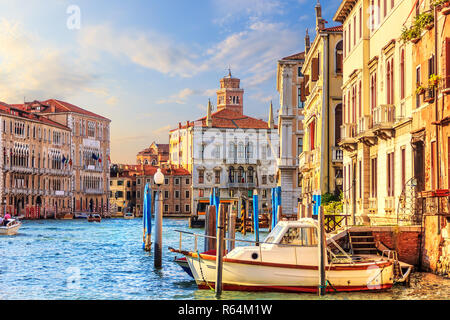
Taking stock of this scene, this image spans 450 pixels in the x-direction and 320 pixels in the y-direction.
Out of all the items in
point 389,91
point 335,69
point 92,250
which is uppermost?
point 335,69

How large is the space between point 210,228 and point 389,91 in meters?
6.05

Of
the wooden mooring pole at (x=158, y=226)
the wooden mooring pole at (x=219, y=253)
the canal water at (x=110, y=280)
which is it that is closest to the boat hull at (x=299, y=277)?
the canal water at (x=110, y=280)

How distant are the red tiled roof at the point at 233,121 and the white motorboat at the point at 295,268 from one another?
242 ft

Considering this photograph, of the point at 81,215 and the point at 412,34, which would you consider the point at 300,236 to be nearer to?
the point at 412,34

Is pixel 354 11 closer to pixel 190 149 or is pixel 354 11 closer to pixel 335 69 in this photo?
pixel 335 69

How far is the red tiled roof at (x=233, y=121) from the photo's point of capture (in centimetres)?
9006

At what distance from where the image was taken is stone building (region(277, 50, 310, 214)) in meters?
47.8

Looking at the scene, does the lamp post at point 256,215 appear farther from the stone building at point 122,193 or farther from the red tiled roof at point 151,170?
the stone building at point 122,193

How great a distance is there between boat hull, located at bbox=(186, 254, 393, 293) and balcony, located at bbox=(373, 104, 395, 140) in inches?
219

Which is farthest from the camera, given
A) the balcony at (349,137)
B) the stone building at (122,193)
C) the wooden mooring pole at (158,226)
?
the stone building at (122,193)

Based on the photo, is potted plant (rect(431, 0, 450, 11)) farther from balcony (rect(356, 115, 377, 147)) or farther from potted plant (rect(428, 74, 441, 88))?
balcony (rect(356, 115, 377, 147))

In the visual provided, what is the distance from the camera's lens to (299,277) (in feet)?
48.4
